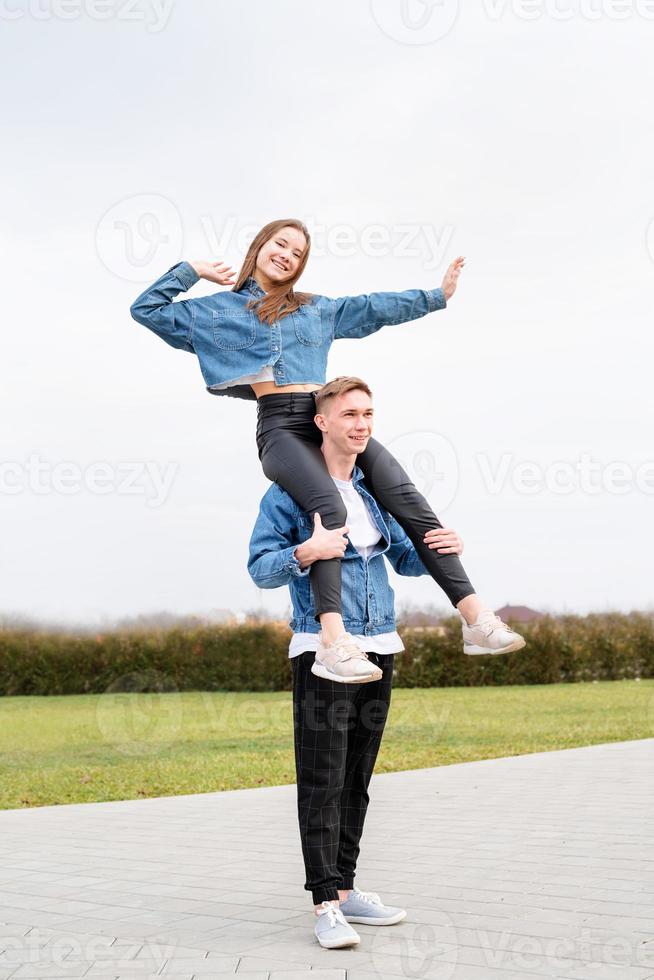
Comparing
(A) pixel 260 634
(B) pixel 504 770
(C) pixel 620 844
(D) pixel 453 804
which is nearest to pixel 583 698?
(A) pixel 260 634

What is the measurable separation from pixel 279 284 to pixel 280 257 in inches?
4.3

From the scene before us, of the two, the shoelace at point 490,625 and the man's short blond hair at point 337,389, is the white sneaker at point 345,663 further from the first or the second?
the man's short blond hair at point 337,389

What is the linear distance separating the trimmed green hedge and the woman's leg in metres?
14.9

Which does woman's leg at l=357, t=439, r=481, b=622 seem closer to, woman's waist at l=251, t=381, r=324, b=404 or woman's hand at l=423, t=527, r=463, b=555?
woman's hand at l=423, t=527, r=463, b=555

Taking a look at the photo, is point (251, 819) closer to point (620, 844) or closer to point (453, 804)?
point (453, 804)

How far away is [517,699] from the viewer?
17609mm

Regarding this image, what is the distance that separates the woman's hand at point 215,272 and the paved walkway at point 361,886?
249 cm

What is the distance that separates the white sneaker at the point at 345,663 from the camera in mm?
3623

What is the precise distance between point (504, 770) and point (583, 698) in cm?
885

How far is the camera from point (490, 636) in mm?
3871

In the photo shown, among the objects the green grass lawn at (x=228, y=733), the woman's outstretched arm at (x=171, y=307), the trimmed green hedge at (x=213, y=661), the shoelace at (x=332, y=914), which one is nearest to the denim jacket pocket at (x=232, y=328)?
the woman's outstretched arm at (x=171, y=307)

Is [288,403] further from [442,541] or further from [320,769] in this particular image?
[320,769]

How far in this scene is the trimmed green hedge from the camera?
1933 centimetres

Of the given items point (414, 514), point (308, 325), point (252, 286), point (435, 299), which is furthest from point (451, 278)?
point (414, 514)
